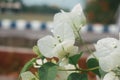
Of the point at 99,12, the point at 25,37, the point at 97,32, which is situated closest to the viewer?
the point at 97,32

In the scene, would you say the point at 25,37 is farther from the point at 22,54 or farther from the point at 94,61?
the point at 94,61

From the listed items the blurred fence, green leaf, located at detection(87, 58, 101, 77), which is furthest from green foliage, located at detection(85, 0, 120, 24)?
green leaf, located at detection(87, 58, 101, 77)

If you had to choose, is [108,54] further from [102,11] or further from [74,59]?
[102,11]

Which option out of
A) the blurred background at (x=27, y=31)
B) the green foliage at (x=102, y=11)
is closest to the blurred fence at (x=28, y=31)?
the blurred background at (x=27, y=31)

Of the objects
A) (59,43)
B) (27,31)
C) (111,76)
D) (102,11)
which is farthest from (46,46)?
(102,11)

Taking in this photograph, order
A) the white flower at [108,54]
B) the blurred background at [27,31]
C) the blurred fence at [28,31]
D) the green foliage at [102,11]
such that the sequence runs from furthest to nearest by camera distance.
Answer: the green foliage at [102,11], the blurred fence at [28,31], the blurred background at [27,31], the white flower at [108,54]

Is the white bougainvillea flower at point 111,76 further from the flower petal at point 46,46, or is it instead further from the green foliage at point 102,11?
the green foliage at point 102,11

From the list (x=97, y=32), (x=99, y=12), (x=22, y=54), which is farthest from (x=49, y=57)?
(x=99, y=12)
